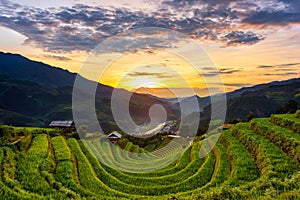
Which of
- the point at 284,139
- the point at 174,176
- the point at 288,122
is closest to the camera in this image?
the point at 174,176

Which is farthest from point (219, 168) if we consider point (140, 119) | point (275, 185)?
point (140, 119)

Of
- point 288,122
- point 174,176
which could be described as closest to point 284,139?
point 288,122

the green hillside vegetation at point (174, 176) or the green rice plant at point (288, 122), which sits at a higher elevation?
the green rice plant at point (288, 122)

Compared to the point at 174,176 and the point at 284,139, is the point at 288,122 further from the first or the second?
the point at 174,176

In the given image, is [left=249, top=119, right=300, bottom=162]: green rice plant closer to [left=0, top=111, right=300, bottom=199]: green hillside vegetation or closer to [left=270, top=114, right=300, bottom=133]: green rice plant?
[left=0, top=111, right=300, bottom=199]: green hillside vegetation

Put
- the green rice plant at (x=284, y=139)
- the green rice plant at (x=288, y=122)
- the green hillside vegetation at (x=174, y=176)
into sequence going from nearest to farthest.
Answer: the green hillside vegetation at (x=174, y=176)
the green rice plant at (x=284, y=139)
the green rice plant at (x=288, y=122)

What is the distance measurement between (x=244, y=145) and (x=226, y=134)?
4.75 metres

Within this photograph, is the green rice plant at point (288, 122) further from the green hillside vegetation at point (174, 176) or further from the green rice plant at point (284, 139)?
the green rice plant at point (284, 139)

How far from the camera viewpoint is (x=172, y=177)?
16.0 m

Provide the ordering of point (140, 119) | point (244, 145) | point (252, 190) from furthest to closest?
point (140, 119)
point (244, 145)
point (252, 190)

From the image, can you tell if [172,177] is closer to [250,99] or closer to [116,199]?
[116,199]

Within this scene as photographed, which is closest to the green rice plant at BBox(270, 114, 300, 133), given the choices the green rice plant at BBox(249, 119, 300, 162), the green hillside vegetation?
the green hillside vegetation

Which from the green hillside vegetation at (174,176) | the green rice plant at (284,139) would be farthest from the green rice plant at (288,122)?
the green rice plant at (284,139)

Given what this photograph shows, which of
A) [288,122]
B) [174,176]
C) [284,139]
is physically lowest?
[174,176]
